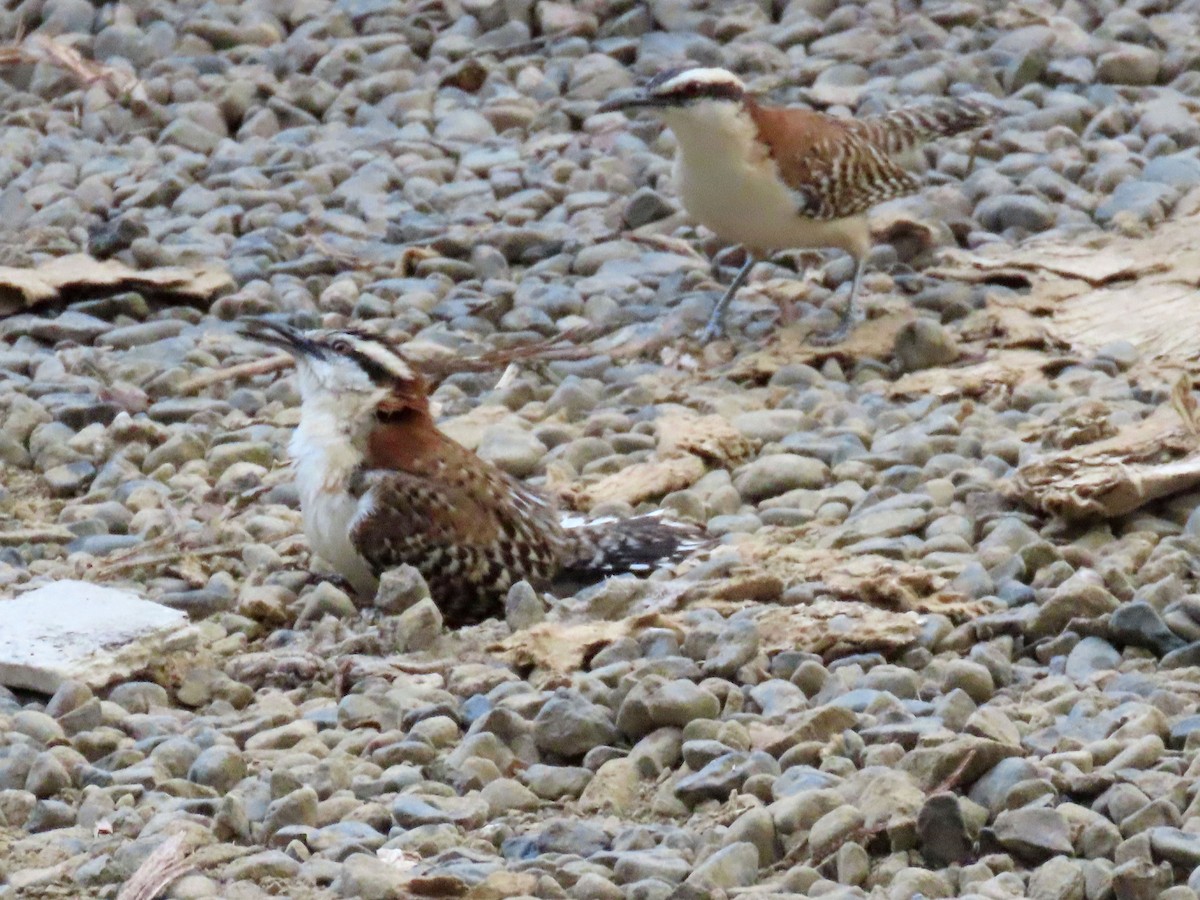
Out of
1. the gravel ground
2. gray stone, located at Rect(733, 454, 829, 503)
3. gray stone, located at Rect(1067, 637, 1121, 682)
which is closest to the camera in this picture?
the gravel ground

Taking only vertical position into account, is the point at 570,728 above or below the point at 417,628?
above

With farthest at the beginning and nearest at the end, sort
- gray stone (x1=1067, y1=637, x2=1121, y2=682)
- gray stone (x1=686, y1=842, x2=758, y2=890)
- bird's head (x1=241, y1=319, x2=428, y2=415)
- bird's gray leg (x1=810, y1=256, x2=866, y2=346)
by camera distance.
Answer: bird's gray leg (x1=810, y1=256, x2=866, y2=346), bird's head (x1=241, y1=319, x2=428, y2=415), gray stone (x1=1067, y1=637, x2=1121, y2=682), gray stone (x1=686, y1=842, x2=758, y2=890)

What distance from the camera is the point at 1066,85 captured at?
1075 cm

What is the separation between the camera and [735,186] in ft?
28.5

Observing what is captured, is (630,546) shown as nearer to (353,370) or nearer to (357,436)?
(357,436)

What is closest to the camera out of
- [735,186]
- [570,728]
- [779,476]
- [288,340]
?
[570,728]

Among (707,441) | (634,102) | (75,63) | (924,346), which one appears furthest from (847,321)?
(75,63)

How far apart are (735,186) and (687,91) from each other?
441 millimetres

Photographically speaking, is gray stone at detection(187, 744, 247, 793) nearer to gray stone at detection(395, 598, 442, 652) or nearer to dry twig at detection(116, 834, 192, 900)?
dry twig at detection(116, 834, 192, 900)

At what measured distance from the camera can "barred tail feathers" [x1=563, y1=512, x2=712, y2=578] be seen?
6.47 meters

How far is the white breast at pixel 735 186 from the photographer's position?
8664 millimetres

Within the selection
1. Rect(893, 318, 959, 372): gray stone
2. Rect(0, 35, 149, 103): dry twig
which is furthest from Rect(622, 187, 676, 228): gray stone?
Rect(0, 35, 149, 103): dry twig

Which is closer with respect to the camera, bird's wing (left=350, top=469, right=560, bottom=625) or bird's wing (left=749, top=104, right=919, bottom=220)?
bird's wing (left=350, top=469, right=560, bottom=625)

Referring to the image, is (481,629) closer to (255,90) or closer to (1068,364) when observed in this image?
(1068,364)
